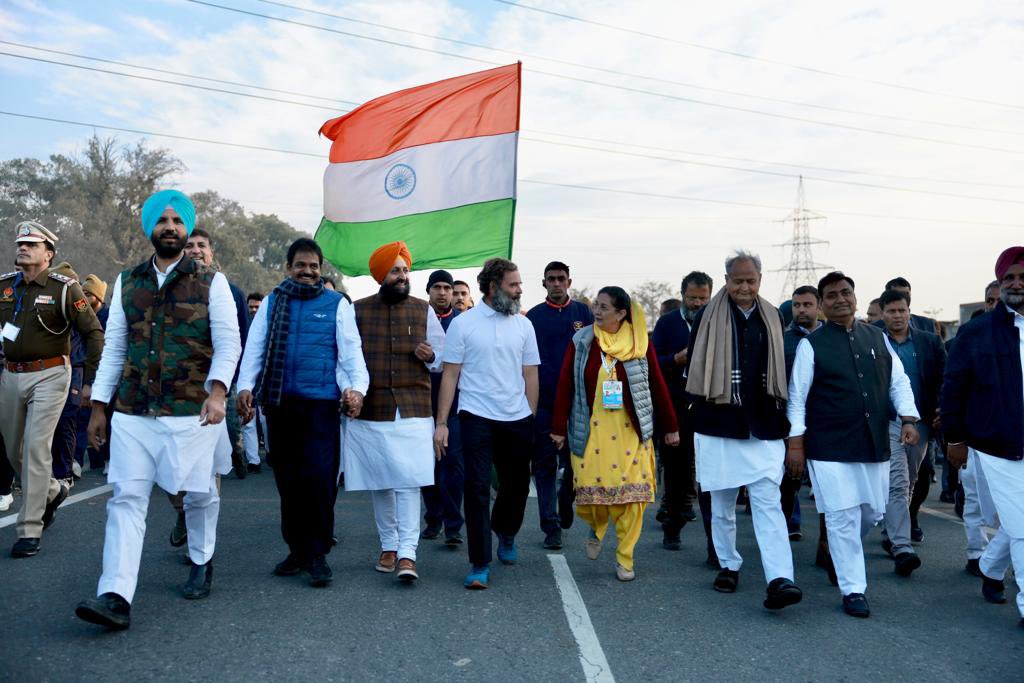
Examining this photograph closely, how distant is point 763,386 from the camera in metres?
5.98

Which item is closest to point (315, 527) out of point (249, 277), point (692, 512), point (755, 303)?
point (755, 303)

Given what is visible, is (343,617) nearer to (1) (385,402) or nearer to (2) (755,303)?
(1) (385,402)

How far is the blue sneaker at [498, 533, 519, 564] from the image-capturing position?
263 inches

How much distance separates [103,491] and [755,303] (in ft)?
22.6

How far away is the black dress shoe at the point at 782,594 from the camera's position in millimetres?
5363

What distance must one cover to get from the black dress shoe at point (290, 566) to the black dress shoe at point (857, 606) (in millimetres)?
3323

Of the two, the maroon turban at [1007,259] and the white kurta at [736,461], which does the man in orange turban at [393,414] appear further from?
the maroon turban at [1007,259]

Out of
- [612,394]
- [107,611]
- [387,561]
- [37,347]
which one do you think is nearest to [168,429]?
[107,611]

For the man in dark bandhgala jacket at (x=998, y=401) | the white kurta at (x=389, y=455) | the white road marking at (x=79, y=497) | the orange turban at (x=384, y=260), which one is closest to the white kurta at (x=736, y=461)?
the man in dark bandhgala jacket at (x=998, y=401)

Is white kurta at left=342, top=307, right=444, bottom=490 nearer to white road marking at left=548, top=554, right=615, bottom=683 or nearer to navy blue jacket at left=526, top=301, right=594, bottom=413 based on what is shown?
white road marking at left=548, top=554, right=615, bottom=683

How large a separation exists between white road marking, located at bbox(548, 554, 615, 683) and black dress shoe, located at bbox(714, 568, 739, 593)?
889 mm

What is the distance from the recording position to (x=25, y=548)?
21.0 ft

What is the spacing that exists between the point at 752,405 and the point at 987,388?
4.37ft

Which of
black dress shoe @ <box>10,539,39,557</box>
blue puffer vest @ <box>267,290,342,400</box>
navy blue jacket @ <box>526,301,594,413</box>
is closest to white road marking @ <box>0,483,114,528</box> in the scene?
black dress shoe @ <box>10,539,39,557</box>
